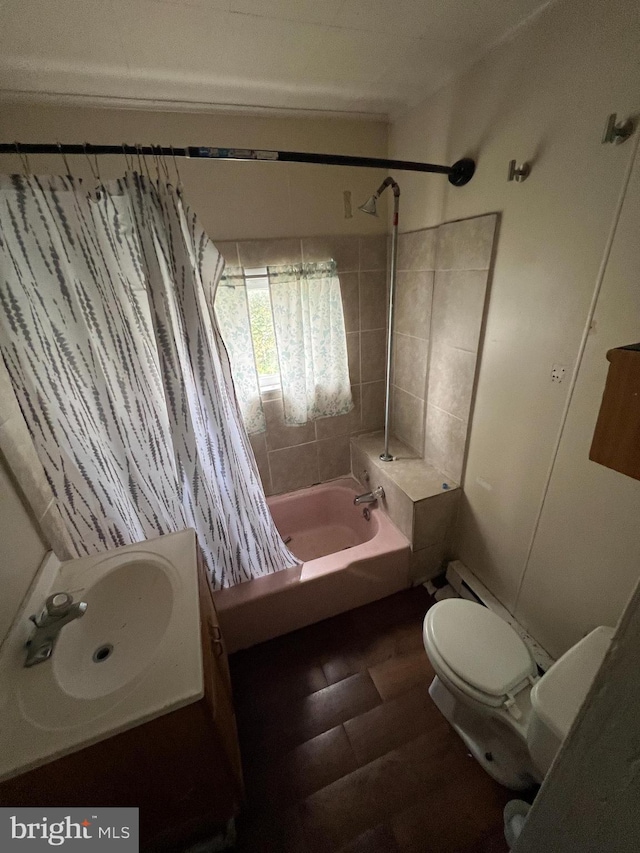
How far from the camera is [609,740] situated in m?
0.45

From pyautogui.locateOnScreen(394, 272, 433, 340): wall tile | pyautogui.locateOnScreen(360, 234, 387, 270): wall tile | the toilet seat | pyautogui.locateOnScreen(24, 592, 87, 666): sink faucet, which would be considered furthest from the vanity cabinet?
pyautogui.locateOnScreen(360, 234, 387, 270): wall tile

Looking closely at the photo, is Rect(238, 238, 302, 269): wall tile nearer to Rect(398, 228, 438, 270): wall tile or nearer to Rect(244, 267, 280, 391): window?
Rect(244, 267, 280, 391): window

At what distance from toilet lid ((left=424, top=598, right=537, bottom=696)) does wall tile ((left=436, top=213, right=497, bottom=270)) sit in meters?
1.34

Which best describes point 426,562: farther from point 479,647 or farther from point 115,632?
point 115,632

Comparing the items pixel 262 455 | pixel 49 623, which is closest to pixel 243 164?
pixel 262 455

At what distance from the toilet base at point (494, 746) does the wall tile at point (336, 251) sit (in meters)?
2.01

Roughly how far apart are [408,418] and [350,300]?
76 cm

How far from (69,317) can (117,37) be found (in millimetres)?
794

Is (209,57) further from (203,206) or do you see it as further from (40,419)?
(40,419)

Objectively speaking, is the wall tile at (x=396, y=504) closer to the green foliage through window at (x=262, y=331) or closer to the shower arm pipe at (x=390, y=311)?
the shower arm pipe at (x=390, y=311)

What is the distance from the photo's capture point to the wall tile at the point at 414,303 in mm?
1663

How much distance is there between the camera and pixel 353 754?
Result: 126cm

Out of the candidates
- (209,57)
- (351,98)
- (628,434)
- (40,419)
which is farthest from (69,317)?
(628,434)

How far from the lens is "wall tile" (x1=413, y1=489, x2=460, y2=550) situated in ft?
5.49
